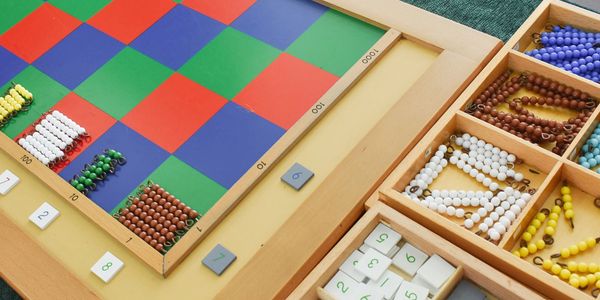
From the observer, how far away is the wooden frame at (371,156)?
159 cm

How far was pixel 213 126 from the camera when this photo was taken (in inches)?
77.8

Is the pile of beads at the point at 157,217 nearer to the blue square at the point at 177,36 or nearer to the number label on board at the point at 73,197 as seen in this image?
the number label on board at the point at 73,197

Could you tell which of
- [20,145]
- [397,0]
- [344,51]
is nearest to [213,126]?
[344,51]

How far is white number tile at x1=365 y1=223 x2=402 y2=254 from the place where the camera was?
1568 millimetres

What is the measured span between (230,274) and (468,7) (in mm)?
1956

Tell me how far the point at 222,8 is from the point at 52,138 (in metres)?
0.79

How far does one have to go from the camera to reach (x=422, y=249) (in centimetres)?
157

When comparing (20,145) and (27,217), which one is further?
(20,145)

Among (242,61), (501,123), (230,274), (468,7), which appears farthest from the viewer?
(468,7)

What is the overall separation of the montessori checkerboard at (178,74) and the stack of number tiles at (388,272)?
46 cm

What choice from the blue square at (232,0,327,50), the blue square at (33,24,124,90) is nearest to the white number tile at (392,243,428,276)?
the blue square at (232,0,327,50)

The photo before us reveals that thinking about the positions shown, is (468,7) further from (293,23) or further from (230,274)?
(230,274)

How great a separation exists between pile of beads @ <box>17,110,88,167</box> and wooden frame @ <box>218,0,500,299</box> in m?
0.79

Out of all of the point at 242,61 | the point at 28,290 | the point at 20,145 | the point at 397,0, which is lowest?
the point at 28,290
